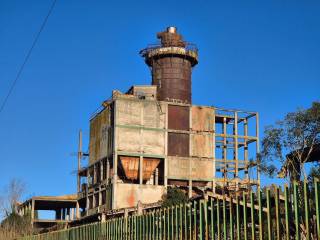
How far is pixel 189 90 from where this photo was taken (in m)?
58.7

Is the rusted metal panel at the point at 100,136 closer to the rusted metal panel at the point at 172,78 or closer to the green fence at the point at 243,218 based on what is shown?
the rusted metal panel at the point at 172,78

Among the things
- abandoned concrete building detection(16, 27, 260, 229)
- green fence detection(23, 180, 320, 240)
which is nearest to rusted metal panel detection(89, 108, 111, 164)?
abandoned concrete building detection(16, 27, 260, 229)

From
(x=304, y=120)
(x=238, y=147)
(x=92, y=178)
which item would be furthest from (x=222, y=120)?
(x=304, y=120)

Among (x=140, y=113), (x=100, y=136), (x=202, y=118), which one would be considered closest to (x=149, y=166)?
(x=140, y=113)

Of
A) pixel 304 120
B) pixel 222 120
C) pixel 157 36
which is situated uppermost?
pixel 157 36

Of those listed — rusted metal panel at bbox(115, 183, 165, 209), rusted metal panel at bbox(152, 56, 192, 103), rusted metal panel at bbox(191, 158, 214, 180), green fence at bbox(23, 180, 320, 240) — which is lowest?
green fence at bbox(23, 180, 320, 240)

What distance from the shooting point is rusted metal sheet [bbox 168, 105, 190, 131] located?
5356cm

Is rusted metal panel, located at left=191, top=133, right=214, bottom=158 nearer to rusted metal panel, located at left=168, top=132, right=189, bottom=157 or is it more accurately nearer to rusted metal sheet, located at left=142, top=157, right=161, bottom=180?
rusted metal panel, located at left=168, top=132, right=189, bottom=157

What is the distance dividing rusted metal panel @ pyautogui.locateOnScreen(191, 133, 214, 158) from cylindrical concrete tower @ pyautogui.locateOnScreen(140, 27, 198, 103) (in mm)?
4802

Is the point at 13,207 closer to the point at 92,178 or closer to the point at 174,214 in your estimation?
the point at 92,178

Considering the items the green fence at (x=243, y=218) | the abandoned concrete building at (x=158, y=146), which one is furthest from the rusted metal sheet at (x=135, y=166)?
the green fence at (x=243, y=218)

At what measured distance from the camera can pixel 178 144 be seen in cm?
5322

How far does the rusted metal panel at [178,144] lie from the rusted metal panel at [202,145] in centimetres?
77

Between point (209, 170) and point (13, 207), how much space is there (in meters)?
20.2
